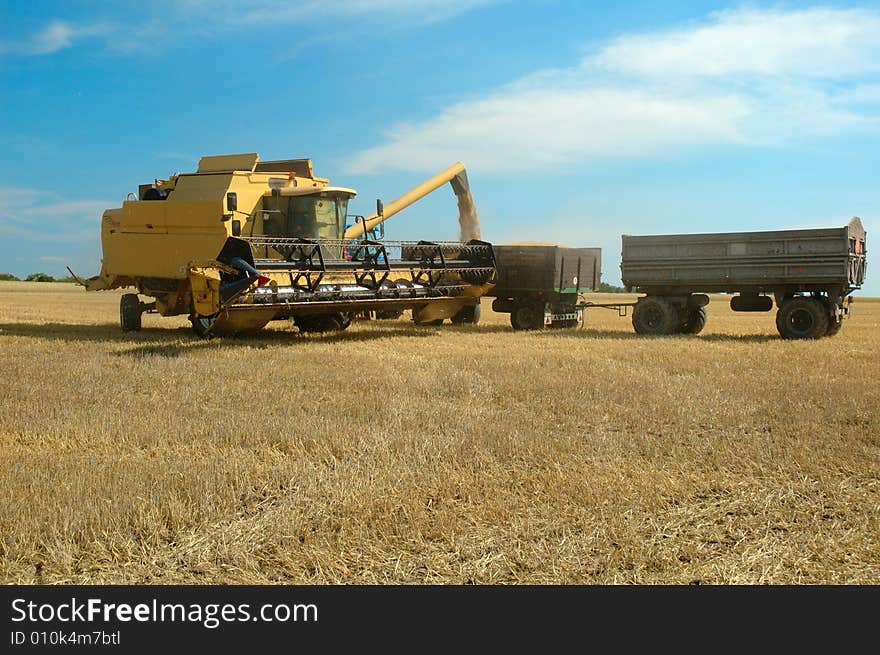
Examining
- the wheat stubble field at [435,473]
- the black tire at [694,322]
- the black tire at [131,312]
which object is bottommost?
the wheat stubble field at [435,473]

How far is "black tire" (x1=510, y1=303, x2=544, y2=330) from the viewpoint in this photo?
16891mm

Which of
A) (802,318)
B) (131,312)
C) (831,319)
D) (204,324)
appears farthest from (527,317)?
(131,312)

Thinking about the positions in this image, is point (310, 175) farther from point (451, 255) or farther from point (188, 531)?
point (188, 531)

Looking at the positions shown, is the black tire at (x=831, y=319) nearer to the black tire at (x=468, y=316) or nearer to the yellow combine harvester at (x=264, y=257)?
the yellow combine harvester at (x=264, y=257)

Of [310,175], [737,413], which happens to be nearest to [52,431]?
[737,413]

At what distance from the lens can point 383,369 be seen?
10094 millimetres

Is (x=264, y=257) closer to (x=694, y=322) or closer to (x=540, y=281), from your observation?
(x=540, y=281)

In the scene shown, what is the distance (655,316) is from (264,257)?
730 centimetres

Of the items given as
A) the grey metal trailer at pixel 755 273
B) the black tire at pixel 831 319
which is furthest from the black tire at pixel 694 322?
the black tire at pixel 831 319

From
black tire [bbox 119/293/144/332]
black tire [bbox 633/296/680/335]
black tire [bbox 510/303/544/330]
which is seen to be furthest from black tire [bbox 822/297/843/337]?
black tire [bbox 119/293/144/332]

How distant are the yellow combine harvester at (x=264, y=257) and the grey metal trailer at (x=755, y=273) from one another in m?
3.00

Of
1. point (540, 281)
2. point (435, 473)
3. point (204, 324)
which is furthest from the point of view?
point (540, 281)

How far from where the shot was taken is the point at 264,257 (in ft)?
45.6

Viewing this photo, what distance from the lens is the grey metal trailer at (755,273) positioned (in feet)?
47.4
